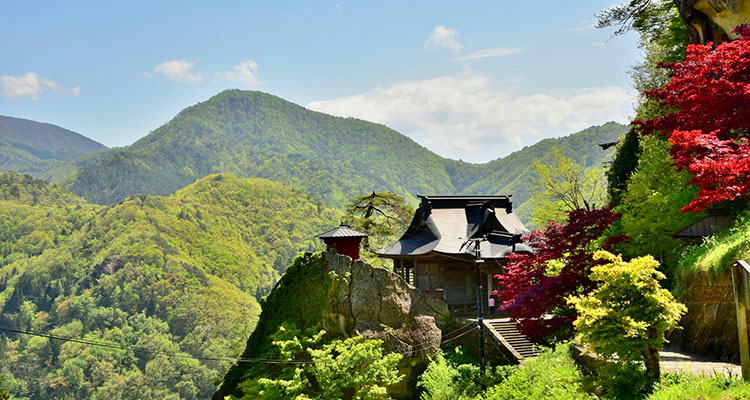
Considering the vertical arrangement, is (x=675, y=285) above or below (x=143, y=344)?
above

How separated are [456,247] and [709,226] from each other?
41.4ft

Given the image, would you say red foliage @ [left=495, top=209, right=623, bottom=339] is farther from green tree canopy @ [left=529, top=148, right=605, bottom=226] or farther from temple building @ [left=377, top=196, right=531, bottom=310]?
green tree canopy @ [left=529, top=148, right=605, bottom=226]

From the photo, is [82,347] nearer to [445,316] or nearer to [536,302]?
[445,316]

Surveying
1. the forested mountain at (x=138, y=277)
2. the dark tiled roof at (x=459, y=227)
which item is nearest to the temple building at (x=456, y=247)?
the dark tiled roof at (x=459, y=227)

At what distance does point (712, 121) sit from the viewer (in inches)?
608

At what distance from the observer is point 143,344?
94.9 metres

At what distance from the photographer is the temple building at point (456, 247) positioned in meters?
26.4

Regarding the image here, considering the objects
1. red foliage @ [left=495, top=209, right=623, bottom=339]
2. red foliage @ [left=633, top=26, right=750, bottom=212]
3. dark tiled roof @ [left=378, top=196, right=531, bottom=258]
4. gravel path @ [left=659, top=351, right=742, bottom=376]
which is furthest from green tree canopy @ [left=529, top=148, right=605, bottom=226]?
gravel path @ [left=659, top=351, right=742, bottom=376]

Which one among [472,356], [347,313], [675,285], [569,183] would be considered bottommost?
[472,356]

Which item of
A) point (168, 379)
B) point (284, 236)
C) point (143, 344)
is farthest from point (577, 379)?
point (284, 236)

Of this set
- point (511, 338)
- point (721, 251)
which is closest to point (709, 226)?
point (721, 251)

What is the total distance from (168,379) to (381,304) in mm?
75476

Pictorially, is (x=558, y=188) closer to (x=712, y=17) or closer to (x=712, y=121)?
(x=712, y=17)

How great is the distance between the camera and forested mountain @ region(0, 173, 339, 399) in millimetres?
88875
